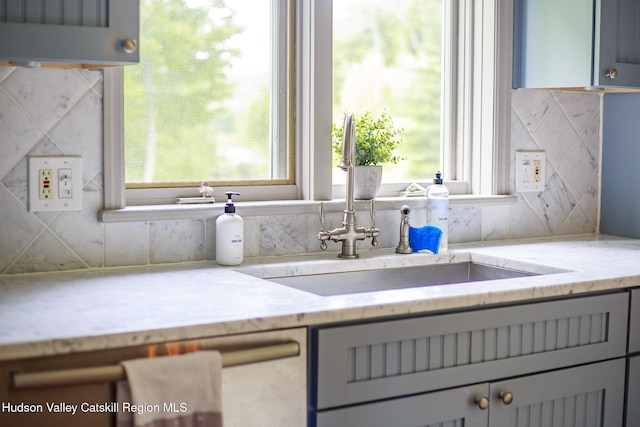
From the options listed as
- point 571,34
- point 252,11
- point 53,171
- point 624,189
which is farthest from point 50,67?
point 624,189

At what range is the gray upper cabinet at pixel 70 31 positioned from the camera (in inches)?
69.0

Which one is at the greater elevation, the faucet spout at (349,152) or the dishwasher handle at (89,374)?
the faucet spout at (349,152)

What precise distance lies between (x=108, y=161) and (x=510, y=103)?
4.65 ft

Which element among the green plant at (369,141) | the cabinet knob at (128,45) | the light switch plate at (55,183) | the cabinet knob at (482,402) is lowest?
the cabinet knob at (482,402)

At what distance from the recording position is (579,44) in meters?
2.69

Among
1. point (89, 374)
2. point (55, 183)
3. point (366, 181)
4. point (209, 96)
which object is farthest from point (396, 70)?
point (89, 374)

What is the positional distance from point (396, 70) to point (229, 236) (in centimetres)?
93

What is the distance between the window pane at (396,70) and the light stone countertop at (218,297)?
499mm

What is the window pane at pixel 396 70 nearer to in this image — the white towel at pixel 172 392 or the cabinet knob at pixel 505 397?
the cabinet knob at pixel 505 397

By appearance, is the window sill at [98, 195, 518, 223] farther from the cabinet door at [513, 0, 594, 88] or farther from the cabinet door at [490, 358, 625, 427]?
the cabinet door at [490, 358, 625, 427]

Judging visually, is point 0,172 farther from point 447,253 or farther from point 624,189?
point 624,189

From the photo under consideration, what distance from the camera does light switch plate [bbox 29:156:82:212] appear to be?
6.85ft

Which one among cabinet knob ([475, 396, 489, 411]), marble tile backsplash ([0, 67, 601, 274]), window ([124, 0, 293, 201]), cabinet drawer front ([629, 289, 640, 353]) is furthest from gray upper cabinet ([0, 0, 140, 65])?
cabinet drawer front ([629, 289, 640, 353])

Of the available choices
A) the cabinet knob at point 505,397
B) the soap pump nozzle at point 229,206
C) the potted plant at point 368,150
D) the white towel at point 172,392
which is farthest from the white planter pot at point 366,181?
the white towel at point 172,392
